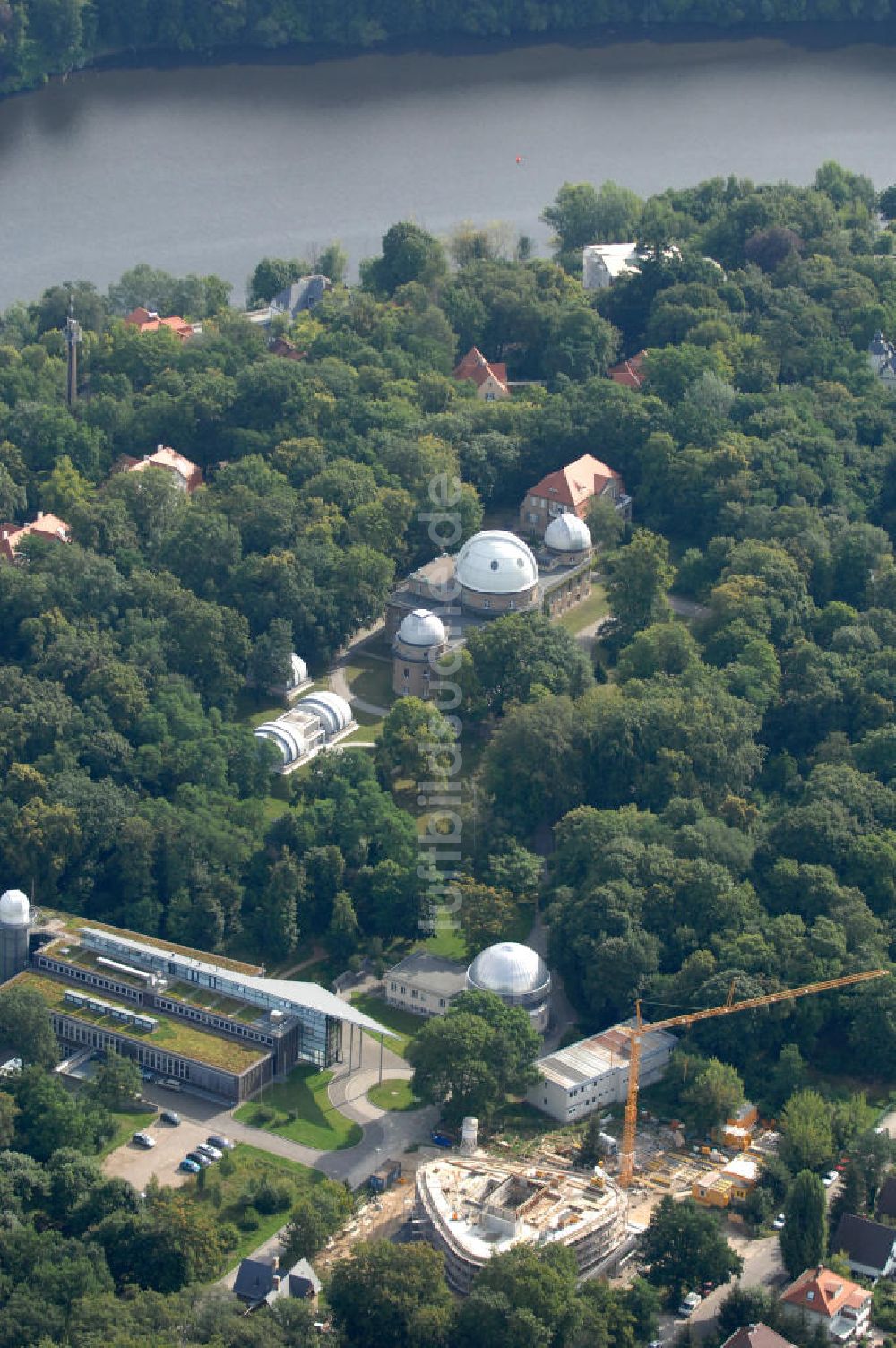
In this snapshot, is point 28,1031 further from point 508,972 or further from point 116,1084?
point 508,972

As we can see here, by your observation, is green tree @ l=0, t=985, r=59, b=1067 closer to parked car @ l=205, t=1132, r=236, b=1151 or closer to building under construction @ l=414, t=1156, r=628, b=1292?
parked car @ l=205, t=1132, r=236, b=1151

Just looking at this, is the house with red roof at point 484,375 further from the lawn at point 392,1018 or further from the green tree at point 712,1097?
the green tree at point 712,1097

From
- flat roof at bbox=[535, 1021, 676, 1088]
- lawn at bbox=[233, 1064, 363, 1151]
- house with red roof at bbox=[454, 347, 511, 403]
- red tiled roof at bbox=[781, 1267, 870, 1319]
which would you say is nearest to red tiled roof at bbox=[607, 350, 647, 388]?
house with red roof at bbox=[454, 347, 511, 403]

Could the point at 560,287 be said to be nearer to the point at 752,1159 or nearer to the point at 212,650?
the point at 212,650

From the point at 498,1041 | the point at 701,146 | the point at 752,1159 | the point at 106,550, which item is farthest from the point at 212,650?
the point at 701,146

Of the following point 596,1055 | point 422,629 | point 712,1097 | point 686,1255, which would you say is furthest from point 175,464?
point 686,1255

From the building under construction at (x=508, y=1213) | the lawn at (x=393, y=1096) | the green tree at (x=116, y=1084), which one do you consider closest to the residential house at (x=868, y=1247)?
the building under construction at (x=508, y=1213)

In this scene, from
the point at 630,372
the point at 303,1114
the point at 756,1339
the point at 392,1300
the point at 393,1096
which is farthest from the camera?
the point at 630,372
